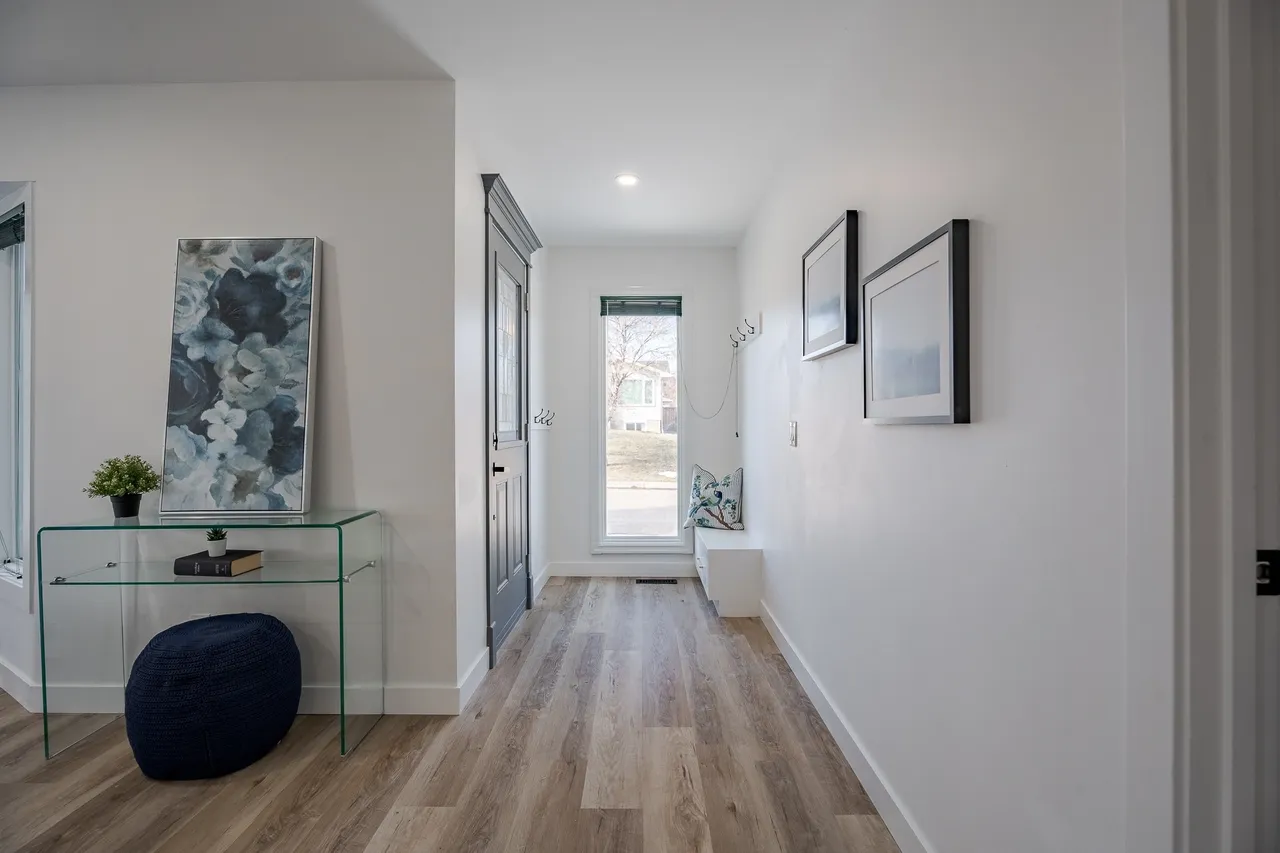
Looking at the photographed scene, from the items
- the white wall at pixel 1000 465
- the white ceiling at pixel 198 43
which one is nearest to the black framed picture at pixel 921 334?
the white wall at pixel 1000 465

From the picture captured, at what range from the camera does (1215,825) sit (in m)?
0.88

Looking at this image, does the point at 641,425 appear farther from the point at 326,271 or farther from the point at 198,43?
the point at 198,43

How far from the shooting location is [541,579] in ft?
15.4

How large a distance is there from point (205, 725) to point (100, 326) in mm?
1659

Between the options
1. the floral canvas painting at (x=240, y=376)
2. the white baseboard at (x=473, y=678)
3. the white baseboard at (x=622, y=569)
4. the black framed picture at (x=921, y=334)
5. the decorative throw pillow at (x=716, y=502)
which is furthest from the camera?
the white baseboard at (x=622, y=569)

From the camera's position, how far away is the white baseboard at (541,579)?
4.48 meters

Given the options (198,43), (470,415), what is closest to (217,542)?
(470,415)

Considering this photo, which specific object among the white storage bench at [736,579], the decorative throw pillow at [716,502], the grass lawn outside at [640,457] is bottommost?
the white storage bench at [736,579]

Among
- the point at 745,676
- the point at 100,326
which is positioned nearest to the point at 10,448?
the point at 100,326

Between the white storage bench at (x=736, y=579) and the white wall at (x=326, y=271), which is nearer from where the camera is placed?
the white wall at (x=326, y=271)

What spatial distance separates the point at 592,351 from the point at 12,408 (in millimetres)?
3282

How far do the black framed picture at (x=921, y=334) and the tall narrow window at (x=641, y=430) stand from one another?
307cm

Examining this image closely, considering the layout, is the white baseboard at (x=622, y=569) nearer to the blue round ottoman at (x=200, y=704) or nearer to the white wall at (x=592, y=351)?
the white wall at (x=592, y=351)

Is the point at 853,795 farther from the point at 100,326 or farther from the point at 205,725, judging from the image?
the point at 100,326
